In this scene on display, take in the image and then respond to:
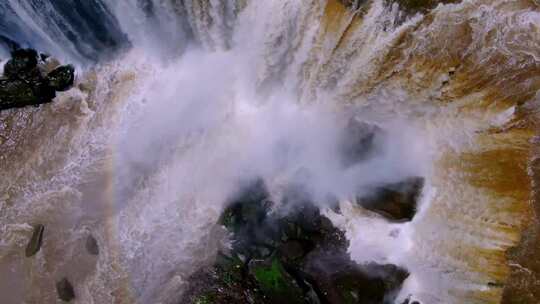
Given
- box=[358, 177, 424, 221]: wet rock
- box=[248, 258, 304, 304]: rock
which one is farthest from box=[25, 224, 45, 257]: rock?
box=[358, 177, 424, 221]: wet rock

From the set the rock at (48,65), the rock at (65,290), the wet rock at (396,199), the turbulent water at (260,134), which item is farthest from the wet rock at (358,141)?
the rock at (48,65)

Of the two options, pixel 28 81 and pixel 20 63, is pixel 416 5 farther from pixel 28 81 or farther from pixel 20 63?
pixel 20 63

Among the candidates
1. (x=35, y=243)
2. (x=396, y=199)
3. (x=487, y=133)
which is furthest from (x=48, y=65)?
(x=487, y=133)

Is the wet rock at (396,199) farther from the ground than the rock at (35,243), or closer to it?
farther from the ground

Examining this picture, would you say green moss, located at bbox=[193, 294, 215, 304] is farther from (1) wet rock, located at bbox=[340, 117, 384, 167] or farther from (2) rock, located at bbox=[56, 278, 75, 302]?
(1) wet rock, located at bbox=[340, 117, 384, 167]

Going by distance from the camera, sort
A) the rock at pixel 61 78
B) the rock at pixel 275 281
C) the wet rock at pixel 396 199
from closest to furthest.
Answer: the wet rock at pixel 396 199
the rock at pixel 275 281
the rock at pixel 61 78

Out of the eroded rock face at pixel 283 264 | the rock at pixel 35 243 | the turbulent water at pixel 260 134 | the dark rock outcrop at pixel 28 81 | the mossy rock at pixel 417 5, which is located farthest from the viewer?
the dark rock outcrop at pixel 28 81

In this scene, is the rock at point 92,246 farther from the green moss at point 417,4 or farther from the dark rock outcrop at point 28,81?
the green moss at point 417,4
